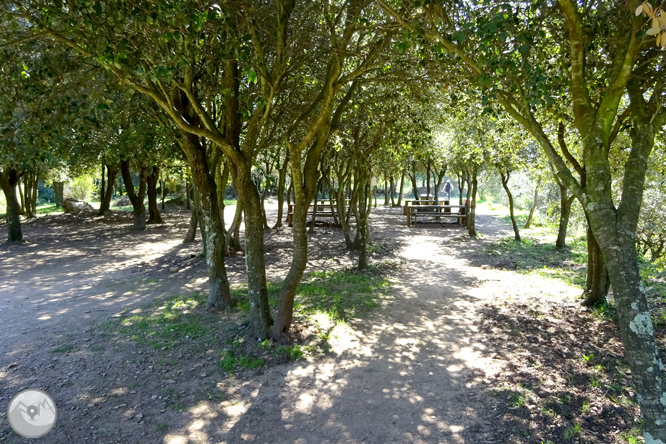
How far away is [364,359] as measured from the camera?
5496 millimetres

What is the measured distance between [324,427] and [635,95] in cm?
425

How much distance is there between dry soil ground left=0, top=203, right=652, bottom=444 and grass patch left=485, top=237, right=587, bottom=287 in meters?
1.52

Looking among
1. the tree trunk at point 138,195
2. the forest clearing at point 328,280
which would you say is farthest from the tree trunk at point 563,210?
the tree trunk at point 138,195

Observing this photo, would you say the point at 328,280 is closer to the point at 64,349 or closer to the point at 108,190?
the point at 64,349

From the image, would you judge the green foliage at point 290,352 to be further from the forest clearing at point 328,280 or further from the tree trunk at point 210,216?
the tree trunk at point 210,216

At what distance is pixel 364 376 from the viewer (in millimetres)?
5008

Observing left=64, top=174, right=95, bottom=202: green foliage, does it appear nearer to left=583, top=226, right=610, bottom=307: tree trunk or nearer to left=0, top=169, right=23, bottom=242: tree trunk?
left=0, top=169, right=23, bottom=242: tree trunk

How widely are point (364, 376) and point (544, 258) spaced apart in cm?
986

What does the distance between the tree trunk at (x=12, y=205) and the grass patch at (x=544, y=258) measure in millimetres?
16728

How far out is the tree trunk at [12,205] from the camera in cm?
1527

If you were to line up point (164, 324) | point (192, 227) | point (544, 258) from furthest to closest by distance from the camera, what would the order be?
point (192, 227), point (544, 258), point (164, 324)

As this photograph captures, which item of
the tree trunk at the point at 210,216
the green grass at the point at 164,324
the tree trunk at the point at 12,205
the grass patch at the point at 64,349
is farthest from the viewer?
the tree trunk at the point at 12,205

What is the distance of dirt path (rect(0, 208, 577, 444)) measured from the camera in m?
3.92

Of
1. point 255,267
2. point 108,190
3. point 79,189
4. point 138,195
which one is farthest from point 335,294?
point 79,189
